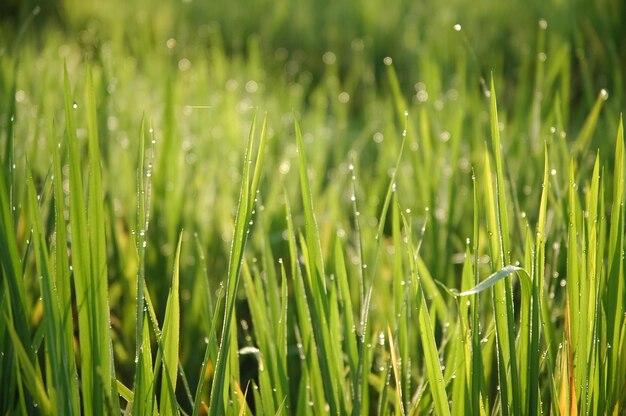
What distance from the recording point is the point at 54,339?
0.38 metres

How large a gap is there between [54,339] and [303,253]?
187 millimetres

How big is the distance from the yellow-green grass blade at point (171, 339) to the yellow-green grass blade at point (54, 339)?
0.06 meters

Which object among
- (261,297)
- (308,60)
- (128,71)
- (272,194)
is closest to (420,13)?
(308,60)

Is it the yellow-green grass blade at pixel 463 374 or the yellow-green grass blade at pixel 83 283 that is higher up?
the yellow-green grass blade at pixel 83 283

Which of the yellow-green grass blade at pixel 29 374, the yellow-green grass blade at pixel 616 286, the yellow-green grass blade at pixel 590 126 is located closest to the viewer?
the yellow-green grass blade at pixel 29 374

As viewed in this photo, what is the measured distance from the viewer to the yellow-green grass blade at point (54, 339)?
1.24 ft

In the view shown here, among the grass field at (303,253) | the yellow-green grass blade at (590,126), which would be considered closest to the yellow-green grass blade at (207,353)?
the grass field at (303,253)

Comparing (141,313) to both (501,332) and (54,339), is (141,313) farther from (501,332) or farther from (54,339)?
(501,332)

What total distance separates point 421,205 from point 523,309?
0.49m

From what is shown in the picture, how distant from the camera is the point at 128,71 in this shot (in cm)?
158

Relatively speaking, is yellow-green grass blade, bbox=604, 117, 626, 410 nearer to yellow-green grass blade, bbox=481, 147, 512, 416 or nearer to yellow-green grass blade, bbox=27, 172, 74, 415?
yellow-green grass blade, bbox=481, 147, 512, 416

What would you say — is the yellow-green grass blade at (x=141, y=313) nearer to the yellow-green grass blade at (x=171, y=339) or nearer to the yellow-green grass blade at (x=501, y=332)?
the yellow-green grass blade at (x=171, y=339)

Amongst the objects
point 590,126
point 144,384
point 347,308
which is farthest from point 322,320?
point 590,126

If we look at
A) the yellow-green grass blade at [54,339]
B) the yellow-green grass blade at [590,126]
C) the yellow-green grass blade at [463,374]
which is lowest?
the yellow-green grass blade at [463,374]
